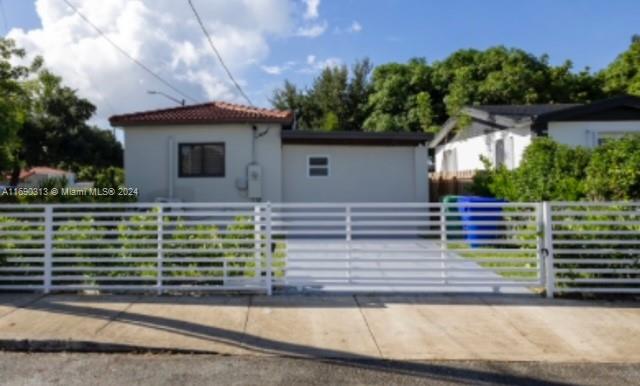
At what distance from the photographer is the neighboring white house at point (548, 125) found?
1201 centimetres

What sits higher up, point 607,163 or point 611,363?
point 607,163

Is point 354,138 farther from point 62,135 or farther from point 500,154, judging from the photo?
point 62,135

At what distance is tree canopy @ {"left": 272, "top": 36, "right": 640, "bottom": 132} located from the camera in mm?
Answer: 25703

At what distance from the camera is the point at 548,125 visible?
472 inches

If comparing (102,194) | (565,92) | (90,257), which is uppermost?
(565,92)

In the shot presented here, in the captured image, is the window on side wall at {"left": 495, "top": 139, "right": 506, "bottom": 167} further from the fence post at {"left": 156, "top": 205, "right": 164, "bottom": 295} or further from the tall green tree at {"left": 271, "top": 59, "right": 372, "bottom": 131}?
the tall green tree at {"left": 271, "top": 59, "right": 372, "bottom": 131}

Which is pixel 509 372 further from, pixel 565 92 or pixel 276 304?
pixel 565 92

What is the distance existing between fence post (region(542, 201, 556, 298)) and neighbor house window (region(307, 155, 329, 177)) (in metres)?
7.30

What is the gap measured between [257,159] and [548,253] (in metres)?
7.90

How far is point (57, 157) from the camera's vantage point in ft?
87.9

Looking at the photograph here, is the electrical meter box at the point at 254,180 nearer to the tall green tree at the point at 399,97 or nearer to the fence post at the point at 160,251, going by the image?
the fence post at the point at 160,251

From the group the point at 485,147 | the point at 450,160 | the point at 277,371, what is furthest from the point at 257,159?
the point at 450,160

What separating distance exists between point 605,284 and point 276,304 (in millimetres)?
4208

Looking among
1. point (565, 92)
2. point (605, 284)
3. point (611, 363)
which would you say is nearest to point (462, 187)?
point (605, 284)
